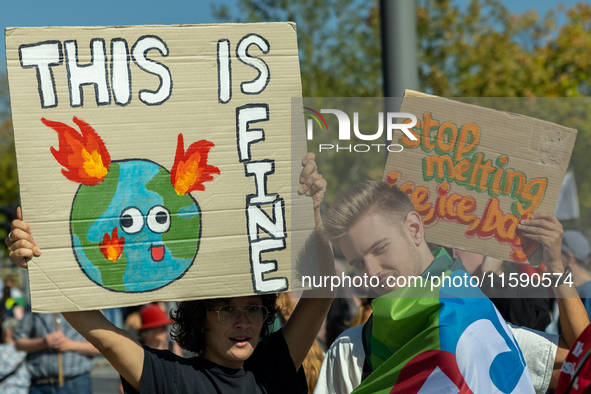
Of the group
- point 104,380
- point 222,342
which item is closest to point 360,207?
point 222,342

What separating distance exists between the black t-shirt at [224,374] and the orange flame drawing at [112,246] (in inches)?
14.3

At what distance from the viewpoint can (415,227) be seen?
2324 millimetres

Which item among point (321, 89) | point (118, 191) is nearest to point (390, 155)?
point (118, 191)

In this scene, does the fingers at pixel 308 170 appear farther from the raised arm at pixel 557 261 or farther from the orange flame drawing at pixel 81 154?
the raised arm at pixel 557 261

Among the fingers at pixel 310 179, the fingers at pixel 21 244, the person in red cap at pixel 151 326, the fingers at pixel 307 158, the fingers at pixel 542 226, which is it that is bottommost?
the person in red cap at pixel 151 326

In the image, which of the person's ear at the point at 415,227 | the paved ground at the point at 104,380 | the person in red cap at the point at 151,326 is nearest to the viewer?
the person's ear at the point at 415,227

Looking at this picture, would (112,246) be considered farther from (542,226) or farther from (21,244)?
(542,226)

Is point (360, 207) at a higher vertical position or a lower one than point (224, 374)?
higher

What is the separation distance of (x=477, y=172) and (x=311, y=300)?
85 cm

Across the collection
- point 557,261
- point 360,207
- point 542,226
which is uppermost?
point 360,207

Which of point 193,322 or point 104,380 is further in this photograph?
point 104,380

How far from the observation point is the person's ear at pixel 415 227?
230 centimetres

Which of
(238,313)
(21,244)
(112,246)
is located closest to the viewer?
(21,244)

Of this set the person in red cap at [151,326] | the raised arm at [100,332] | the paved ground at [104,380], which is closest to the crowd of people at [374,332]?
the raised arm at [100,332]
